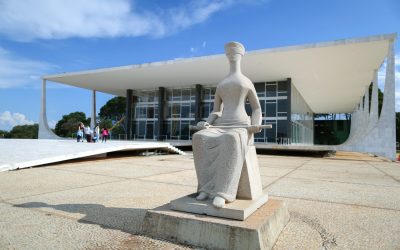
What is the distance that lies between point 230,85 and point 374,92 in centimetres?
2210

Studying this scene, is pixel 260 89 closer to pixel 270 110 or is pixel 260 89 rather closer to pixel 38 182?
pixel 270 110

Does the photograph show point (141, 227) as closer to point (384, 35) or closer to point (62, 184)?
point (62, 184)

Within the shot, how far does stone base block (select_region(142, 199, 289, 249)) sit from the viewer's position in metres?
3.03

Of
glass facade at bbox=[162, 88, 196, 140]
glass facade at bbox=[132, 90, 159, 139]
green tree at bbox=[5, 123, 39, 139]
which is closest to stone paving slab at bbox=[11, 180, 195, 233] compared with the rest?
glass facade at bbox=[162, 88, 196, 140]

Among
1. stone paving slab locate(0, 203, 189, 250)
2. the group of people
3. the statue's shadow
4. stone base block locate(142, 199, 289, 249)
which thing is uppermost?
the group of people

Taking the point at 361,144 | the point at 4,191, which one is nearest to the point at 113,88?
the point at 361,144

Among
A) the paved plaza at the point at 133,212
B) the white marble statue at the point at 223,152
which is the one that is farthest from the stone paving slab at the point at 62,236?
the white marble statue at the point at 223,152

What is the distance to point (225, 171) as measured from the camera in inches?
143

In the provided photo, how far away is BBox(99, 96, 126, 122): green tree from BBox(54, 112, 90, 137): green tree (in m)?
4.80

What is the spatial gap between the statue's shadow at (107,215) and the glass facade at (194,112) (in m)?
20.8

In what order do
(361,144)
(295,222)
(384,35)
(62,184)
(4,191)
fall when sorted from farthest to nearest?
(361,144), (384,35), (62,184), (4,191), (295,222)

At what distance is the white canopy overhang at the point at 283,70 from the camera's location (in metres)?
16.9

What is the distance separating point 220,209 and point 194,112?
24.9m

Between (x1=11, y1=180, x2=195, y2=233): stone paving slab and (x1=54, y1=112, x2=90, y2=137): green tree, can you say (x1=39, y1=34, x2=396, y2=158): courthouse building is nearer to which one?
(x1=11, y1=180, x2=195, y2=233): stone paving slab
